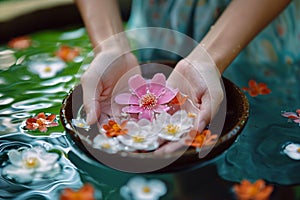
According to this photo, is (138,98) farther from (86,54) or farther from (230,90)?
(86,54)

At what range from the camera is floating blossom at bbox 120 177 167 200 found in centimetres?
100

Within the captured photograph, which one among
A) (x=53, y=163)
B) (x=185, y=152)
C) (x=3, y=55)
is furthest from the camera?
(x=3, y=55)

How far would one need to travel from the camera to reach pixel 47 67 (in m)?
1.53

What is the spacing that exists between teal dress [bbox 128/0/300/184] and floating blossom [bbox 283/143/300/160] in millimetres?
10

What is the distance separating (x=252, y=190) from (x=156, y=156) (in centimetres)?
21

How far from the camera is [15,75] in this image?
58.6 inches

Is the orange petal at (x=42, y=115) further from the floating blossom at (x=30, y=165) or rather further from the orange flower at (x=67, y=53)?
the orange flower at (x=67, y=53)

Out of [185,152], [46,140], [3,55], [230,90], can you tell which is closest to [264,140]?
[230,90]

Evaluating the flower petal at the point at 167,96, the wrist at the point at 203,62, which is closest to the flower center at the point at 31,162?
the flower petal at the point at 167,96

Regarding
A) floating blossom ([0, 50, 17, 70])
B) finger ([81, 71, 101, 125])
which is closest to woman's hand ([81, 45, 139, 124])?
finger ([81, 71, 101, 125])

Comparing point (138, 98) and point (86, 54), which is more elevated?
point (86, 54)

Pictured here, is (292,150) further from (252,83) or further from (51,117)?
(51,117)

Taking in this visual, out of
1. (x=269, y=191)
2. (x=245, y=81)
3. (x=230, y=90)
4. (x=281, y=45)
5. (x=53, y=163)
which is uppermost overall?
(x=281, y=45)

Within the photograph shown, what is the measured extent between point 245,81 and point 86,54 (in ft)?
1.78
